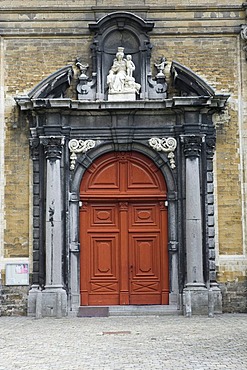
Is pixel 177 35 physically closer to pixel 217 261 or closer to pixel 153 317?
pixel 217 261

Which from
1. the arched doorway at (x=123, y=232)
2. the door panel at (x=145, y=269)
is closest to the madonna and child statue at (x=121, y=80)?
the arched doorway at (x=123, y=232)

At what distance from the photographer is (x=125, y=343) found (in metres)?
9.23

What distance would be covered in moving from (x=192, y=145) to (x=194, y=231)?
1.78 metres

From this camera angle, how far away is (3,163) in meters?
13.0

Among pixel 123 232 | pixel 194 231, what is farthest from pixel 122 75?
pixel 194 231

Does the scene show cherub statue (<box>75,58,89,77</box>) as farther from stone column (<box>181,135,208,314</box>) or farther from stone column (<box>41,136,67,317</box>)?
stone column (<box>181,135,208,314</box>)

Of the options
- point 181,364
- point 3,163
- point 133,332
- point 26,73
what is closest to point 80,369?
point 181,364

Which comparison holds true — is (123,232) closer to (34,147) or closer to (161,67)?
(34,147)

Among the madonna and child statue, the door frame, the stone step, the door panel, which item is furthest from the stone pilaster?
the madonna and child statue

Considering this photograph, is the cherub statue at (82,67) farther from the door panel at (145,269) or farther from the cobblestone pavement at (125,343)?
the cobblestone pavement at (125,343)

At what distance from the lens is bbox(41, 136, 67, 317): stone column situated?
12.3 metres

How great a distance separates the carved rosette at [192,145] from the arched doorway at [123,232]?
858mm

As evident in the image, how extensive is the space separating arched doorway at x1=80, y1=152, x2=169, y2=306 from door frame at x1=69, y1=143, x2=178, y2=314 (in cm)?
13

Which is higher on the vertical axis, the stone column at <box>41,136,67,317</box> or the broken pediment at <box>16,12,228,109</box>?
the broken pediment at <box>16,12,228,109</box>
